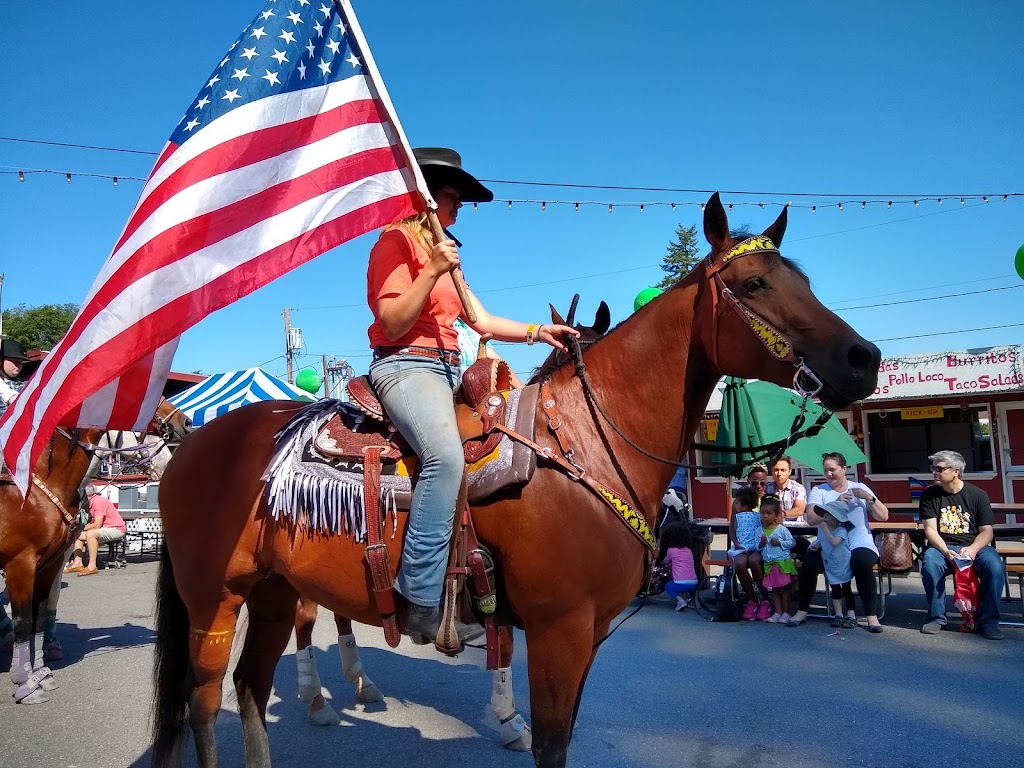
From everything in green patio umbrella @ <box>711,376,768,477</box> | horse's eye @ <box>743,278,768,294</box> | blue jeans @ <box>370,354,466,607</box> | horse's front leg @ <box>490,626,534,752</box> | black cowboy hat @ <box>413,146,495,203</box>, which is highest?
black cowboy hat @ <box>413,146,495,203</box>

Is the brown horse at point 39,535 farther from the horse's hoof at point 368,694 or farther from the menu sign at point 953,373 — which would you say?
the menu sign at point 953,373

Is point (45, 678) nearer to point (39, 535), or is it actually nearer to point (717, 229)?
point (39, 535)

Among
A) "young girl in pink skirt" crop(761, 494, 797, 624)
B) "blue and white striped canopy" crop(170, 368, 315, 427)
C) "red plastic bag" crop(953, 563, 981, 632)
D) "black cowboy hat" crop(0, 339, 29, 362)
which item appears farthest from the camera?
"blue and white striped canopy" crop(170, 368, 315, 427)

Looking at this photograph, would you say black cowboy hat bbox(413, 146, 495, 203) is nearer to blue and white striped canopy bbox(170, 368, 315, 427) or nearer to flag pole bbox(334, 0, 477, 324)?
flag pole bbox(334, 0, 477, 324)

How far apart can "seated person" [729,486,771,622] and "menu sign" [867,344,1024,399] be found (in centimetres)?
882

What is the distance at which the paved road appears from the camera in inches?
150

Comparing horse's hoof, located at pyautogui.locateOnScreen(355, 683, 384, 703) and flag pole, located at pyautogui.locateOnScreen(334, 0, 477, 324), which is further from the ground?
flag pole, located at pyautogui.locateOnScreen(334, 0, 477, 324)

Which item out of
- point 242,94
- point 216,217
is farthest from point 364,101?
point 216,217

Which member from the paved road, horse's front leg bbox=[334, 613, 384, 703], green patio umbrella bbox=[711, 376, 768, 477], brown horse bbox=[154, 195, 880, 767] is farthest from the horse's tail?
green patio umbrella bbox=[711, 376, 768, 477]

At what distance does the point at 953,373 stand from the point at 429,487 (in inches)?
660

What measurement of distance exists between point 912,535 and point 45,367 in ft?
25.9

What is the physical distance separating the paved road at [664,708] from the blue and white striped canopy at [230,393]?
5.33 metres

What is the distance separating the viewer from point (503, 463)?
256 cm

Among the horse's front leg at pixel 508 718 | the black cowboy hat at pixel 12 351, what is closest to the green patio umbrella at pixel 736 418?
the horse's front leg at pixel 508 718
